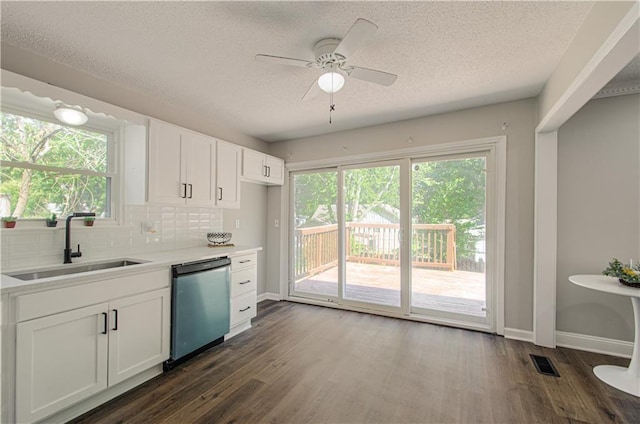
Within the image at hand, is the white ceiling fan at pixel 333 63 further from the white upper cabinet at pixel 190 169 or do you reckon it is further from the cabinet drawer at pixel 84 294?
the cabinet drawer at pixel 84 294

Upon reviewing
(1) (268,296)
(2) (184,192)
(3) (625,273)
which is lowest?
(1) (268,296)

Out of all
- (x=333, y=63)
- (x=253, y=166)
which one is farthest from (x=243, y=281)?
(x=333, y=63)

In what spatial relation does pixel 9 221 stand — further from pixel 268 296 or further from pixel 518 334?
pixel 518 334

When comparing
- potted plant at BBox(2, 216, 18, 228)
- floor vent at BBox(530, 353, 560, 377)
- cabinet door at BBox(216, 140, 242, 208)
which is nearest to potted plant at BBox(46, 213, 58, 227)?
potted plant at BBox(2, 216, 18, 228)

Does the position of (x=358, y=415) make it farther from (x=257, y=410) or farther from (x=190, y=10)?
(x=190, y=10)

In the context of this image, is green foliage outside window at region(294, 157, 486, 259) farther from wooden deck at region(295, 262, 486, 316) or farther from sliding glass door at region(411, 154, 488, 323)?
wooden deck at region(295, 262, 486, 316)

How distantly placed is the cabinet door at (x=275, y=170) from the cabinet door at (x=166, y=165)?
1.35m

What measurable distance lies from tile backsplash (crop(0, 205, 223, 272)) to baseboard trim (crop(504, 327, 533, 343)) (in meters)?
3.57

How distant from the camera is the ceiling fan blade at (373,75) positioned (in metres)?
1.91

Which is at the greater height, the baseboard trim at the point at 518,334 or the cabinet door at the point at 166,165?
the cabinet door at the point at 166,165

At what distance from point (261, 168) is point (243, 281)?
61.7 inches

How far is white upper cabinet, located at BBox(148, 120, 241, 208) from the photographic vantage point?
8.46 feet

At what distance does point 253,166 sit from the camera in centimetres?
373

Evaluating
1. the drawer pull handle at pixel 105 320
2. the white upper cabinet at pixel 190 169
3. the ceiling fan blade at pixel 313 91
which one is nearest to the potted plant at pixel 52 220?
the white upper cabinet at pixel 190 169
